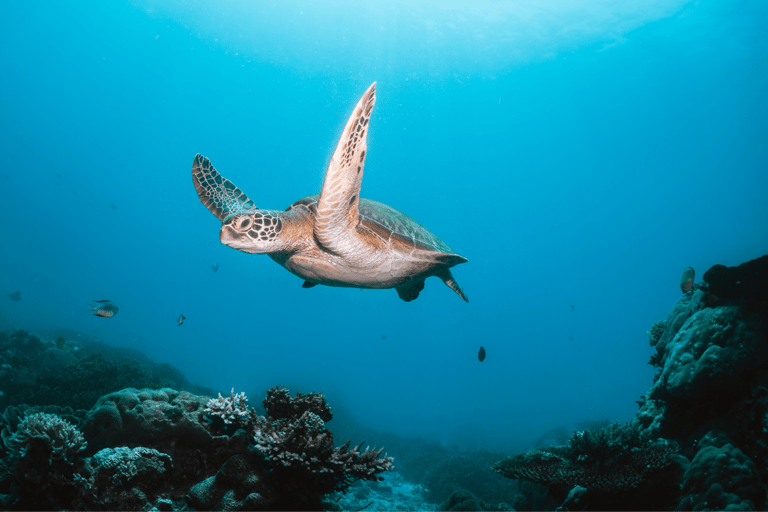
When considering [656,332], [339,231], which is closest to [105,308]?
[339,231]

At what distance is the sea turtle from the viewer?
2793 millimetres

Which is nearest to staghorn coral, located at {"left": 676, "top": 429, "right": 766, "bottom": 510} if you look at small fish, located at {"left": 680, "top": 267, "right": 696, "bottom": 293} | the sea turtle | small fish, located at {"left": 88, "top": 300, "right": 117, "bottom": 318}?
small fish, located at {"left": 680, "top": 267, "right": 696, "bottom": 293}

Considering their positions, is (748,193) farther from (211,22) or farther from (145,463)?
(211,22)

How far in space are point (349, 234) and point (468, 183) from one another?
5701 centimetres

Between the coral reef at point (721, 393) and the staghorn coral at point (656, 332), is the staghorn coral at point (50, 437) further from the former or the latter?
the staghorn coral at point (656, 332)

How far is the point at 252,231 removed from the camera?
10.5 ft

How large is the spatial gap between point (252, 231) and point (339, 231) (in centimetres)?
93

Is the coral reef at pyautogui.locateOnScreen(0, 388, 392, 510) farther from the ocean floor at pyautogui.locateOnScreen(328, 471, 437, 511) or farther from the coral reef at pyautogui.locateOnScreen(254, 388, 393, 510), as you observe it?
the ocean floor at pyautogui.locateOnScreen(328, 471, 437, 511)

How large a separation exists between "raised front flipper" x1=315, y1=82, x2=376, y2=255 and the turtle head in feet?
1.57

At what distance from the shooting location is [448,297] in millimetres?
61562

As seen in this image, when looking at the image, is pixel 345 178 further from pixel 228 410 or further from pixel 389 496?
pixel 389 496

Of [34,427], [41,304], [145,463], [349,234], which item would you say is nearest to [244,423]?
[145,463]

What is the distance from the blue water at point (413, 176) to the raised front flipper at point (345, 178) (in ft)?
81.1

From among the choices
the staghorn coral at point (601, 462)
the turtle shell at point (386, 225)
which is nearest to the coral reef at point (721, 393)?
the staghorn coral at point (601, 462)
